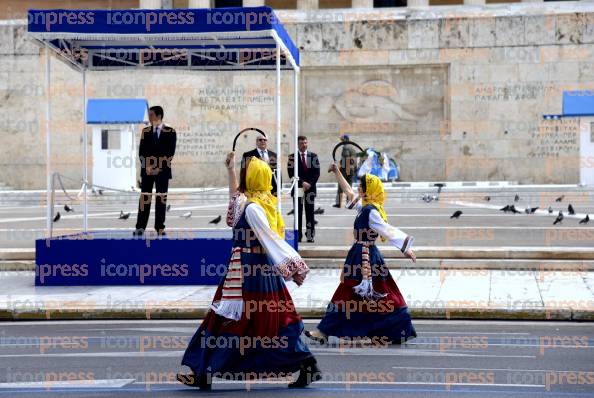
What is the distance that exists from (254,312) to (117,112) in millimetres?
27578

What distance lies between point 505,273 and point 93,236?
5.90m

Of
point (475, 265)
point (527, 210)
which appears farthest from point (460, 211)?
point (475, 265)

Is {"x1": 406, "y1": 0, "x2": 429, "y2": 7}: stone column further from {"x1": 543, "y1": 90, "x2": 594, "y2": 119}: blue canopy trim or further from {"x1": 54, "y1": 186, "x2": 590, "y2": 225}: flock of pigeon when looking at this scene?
{"x1": 54, "y1": 186, "x2": 590, "y2": 225}: flock of pigeon

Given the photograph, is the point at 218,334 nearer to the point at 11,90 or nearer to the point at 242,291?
the point at 242,291

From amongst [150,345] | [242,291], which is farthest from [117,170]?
[242,291]

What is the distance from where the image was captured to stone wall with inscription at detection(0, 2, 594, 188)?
3872 cm

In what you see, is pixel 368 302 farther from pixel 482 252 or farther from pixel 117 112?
pixel 117 112

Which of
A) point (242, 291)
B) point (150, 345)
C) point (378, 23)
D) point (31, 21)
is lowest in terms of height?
point (150, 345)

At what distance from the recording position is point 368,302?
34.2 ft

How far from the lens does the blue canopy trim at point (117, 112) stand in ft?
114

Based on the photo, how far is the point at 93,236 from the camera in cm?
1571

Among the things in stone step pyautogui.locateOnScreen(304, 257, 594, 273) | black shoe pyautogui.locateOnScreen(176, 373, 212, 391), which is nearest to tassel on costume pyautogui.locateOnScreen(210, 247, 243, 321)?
black shoe pyautogui.locateOnScreen(176, 373, 212, 391)

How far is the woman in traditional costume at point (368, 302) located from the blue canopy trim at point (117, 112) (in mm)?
24723

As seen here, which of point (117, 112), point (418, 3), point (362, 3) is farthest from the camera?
point (362, 3)
